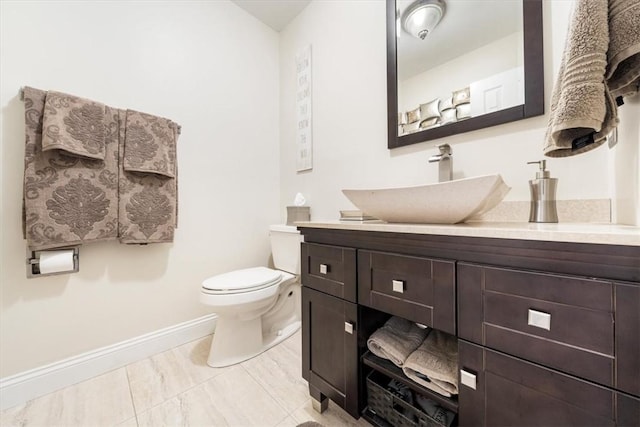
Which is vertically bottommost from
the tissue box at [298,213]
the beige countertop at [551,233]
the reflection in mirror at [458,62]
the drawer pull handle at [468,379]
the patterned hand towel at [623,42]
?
the drawer pull handle at [468,379]

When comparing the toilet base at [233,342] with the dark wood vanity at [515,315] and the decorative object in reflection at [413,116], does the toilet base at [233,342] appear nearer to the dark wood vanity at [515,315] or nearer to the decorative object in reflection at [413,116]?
the dark wood vanity at [515,315]

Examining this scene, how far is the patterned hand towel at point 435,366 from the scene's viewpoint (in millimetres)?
700

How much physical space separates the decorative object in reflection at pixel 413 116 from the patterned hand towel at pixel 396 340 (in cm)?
95

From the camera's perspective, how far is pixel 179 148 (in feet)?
5.19

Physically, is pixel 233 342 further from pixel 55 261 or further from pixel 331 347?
pixel 55 261

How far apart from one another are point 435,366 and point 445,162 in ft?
2.61

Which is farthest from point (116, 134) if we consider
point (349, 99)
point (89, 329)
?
point (349, 99)

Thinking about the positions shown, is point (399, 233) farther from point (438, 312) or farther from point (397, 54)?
point (397, 54)

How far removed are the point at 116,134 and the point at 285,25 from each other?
155cm

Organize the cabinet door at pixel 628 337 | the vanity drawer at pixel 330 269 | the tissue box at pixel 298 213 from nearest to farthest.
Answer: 1. the cabinet door at pixel 628 337
2. the vanity drawer at pixel 330 269
3. the tissue box at pixel 298 213

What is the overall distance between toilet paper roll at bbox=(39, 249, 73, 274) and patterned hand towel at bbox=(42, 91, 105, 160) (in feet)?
1.55

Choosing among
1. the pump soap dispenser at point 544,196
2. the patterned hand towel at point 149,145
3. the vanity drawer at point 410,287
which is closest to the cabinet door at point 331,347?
the vanity drawer at point 410,287

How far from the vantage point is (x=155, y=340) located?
4.84 ft

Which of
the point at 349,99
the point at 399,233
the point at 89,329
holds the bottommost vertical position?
the point at 89,329
